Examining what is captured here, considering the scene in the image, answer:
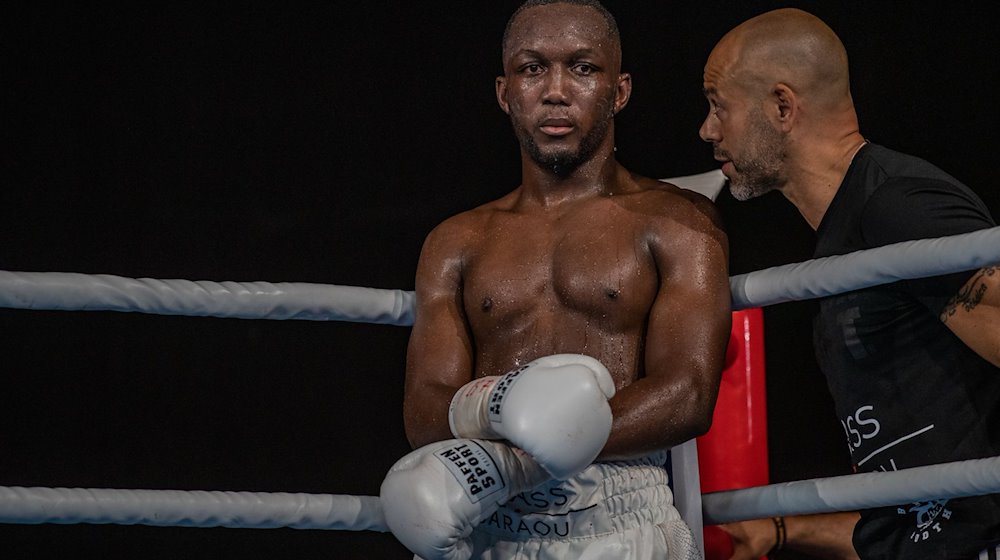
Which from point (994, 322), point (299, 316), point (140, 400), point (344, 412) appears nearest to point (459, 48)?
point (344, 412)

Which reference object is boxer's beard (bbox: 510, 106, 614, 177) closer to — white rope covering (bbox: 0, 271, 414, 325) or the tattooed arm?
white rope covering (bbox: 0, 271, 414, 325)

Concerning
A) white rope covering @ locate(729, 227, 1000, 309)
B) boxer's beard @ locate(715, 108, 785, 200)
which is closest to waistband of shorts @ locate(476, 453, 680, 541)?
white rope covering @ locate(729, 227, 1000, 309)

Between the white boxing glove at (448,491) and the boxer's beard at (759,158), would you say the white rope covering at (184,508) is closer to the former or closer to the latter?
the white boxing glove at (448,491)

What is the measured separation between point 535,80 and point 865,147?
484 mm

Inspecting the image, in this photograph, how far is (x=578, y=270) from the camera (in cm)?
178

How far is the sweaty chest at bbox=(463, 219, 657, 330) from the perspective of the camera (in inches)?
69.2

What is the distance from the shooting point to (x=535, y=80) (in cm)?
188

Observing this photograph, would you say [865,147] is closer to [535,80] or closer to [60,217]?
[535,80]

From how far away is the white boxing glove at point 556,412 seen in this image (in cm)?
141

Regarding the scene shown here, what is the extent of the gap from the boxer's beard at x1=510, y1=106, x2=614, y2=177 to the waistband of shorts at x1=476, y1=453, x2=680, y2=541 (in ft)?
1.54

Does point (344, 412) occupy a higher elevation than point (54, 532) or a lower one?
higher

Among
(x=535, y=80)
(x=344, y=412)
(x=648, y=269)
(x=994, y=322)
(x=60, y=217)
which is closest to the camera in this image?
(x=994, y=322)

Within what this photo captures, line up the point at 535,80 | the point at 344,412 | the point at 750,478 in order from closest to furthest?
1. the point at 535,80
2. the point at 750,478
3. the point at 344,412

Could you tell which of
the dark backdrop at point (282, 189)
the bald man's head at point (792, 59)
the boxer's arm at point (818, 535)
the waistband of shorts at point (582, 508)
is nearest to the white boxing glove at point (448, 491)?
the waistband of shorts at point (582, 508)
